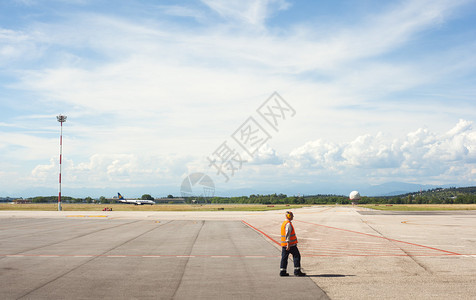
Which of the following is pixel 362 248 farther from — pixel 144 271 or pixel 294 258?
pixel 144 271

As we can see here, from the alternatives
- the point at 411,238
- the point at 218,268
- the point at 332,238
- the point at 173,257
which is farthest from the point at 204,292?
the point at 411,238

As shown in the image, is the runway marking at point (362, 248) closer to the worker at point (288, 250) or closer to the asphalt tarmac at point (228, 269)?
the asphalt tarmac at point (228, 269)

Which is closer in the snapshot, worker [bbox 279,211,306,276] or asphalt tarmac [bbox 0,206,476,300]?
asphalt tarmac [bbox 0,206,476,300]

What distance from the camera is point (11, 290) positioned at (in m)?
10.4

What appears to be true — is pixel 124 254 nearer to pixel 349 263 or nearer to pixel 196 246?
pixel 196 246

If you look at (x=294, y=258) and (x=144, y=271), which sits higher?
(x=294, y=258)

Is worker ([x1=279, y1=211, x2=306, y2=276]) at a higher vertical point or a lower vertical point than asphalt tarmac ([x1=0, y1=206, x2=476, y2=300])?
higher

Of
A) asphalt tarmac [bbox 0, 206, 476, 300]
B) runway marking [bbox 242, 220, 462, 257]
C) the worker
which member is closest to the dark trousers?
the worker

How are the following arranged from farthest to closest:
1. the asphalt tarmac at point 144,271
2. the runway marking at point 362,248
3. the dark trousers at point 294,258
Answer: the runway marking at point 362,248, the dark trousers at point 294,258, the asphalt tarmac at point 144,271

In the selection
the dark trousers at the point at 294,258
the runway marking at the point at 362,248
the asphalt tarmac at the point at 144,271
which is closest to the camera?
the asphalt tarmac at the point at 144,271

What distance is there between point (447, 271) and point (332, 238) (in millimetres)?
10183

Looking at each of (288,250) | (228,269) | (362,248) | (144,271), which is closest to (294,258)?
(288,250)

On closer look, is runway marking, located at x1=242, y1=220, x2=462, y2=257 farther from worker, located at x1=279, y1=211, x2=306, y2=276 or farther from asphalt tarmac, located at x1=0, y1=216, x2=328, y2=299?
worker, located at x1=279, y1=211, x2=306, y2=276

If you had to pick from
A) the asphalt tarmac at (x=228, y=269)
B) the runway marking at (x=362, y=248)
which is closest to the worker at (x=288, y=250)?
the asphalt tarmac at (x=228, y=269)
